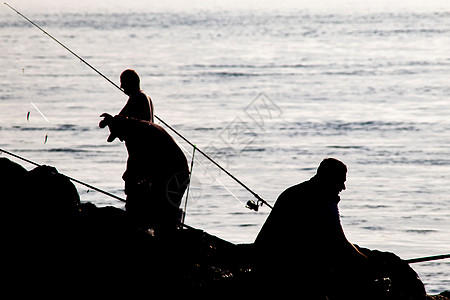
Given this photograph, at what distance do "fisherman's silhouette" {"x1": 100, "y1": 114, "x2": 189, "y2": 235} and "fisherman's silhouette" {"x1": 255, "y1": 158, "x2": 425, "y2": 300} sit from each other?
156 cm

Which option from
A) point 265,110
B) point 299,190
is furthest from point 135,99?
point 265,110

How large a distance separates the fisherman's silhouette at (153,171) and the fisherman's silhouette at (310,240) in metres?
1.56

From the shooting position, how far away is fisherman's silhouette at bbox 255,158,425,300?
5.97 m

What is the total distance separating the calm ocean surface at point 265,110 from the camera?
1448 centimetres

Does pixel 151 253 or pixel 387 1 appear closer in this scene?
pixel 151 253

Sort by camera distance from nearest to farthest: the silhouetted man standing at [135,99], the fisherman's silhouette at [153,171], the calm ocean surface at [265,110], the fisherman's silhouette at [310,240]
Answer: the fisherman's silhouette at [310,240]
the fisherman's silhouette at [153,171]
the silhouetted man standing at [135,99]
the calm ocean surface at [265,110]

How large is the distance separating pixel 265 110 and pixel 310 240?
68.7 feet

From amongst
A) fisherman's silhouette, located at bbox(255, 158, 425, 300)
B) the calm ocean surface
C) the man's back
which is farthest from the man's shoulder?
the calm ocean surface

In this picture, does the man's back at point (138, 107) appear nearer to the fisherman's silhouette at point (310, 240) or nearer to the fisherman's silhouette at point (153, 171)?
the fisherman's silhouette at point (153, 171)

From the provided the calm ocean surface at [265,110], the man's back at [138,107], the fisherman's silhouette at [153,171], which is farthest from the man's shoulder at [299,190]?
the calm ocean surface at [265,110]

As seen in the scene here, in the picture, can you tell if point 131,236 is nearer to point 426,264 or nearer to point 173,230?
point 173,230

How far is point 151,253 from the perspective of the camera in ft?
24.0

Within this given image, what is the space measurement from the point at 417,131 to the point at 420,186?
6266 mm

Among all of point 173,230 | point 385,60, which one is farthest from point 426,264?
point 385,60
